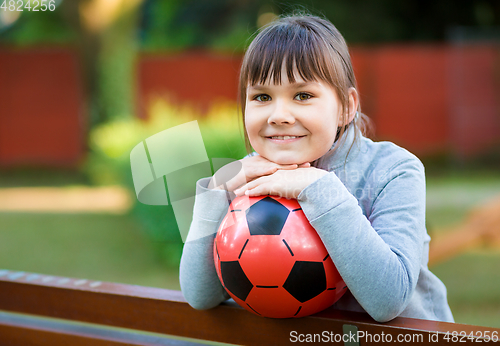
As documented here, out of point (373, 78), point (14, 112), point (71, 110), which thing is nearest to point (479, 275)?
point (373, 78)

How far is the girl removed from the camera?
1.30 meters

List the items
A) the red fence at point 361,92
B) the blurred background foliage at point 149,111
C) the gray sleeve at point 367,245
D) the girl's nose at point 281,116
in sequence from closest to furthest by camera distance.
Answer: the gray sleeve at point 367,245
the girl's nose at point 281,116
the blurred background foliage at point 149,111
the red fence at point 361,92

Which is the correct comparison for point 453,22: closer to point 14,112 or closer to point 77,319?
point 14,112

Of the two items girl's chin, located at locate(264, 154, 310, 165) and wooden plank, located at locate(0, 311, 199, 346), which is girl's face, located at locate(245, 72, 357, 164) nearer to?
girl's chin, located at locate(264, 154, 310, 165)

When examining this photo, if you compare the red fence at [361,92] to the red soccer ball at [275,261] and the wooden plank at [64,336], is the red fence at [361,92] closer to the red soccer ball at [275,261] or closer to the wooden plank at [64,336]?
the wooden plank at [64,336]

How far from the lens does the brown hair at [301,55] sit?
4.69 ft

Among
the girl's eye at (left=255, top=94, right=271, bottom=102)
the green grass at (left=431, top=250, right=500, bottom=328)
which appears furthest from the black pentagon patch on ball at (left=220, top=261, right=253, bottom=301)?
the green grass at (left=431, top=250, right=500, bottom=328)

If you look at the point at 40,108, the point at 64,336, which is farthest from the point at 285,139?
the point at 40,108

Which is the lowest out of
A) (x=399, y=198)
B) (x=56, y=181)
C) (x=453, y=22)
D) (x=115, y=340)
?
(x=56, y=181)

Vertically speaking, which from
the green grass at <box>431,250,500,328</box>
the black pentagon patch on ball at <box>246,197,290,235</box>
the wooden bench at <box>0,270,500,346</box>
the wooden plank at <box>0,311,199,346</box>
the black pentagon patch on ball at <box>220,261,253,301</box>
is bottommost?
the green grass at <box>431,250,500,328</box>

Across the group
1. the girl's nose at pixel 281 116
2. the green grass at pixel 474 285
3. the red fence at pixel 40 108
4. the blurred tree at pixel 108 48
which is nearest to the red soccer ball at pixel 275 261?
the girl's nose at pixel 281 116

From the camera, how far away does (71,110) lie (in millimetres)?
12008

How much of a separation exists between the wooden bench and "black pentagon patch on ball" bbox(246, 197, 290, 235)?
33cm

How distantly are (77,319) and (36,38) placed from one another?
17957 millimetres
